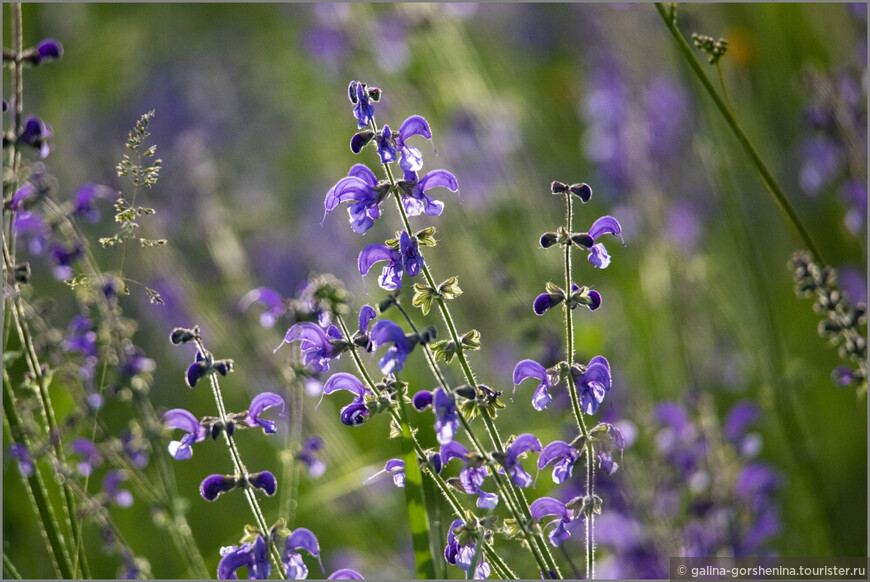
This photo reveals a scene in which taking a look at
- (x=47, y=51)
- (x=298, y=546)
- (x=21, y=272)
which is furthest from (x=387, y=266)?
(x=47, y=51)

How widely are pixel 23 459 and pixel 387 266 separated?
1.16 m

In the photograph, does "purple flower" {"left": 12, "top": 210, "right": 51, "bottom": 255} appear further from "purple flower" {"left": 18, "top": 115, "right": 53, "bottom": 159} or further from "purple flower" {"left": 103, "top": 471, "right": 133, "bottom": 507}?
"purple flower" {"left": 103, "top": 471, "right": 133, "bottom": 507}

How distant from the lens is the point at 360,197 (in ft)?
6.43

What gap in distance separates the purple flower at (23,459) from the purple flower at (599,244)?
1.53 m

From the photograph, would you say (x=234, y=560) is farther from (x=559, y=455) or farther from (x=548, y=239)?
(x=548, y=239)

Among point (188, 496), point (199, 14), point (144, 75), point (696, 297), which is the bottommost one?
point (188, 496)

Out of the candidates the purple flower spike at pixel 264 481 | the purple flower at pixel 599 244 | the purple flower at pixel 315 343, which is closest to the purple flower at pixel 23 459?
the purple flower spike at pixel 264 481

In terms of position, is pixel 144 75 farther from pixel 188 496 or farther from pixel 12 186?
pixel 12 186

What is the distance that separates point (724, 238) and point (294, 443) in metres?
3.85

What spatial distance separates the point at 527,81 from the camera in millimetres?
7676

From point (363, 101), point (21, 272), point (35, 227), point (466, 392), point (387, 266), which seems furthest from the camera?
point (35, 227)

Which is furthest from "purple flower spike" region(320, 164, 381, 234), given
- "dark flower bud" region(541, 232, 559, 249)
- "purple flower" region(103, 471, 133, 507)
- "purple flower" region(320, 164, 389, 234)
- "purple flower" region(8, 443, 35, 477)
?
"purple flower" region(103, 471, 133, 507)

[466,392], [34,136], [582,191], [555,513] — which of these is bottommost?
[555,513]

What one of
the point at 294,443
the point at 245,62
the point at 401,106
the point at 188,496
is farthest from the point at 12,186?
the point at 245,62
